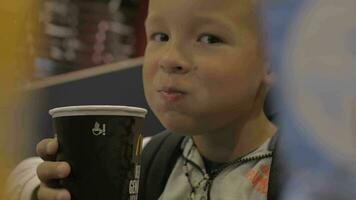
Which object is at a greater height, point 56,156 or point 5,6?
point 5,6

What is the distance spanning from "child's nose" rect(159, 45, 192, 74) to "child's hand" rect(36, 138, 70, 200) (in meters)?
0.11

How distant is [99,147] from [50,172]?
6 centimetres

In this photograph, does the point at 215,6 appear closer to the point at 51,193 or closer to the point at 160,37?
the point at 160,37

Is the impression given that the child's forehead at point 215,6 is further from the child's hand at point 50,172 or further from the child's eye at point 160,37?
the child's hand at point 50,172

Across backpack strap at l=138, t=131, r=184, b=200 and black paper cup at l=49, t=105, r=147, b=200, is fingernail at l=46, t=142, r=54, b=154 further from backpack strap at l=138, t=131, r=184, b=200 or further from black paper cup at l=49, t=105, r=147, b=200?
backpack strap at l=138, t=131, r=184, b=200

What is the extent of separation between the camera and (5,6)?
1.08 feet

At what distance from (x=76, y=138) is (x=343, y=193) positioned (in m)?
0.20

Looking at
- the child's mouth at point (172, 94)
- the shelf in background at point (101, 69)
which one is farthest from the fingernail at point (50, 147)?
the shelf in background at point (101, 69)

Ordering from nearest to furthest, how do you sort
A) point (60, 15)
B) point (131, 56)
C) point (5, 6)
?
point (5, 6) < point (60, 15) < point (131, 56)

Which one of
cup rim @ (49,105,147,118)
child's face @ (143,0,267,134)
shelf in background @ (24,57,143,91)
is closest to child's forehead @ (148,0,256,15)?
child's face @ (143,0,267,134)

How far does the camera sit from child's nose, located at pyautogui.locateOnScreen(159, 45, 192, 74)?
0.45 metres

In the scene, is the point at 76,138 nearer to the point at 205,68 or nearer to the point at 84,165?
the point at 84,165

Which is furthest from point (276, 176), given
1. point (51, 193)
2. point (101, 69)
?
point (101, 69)

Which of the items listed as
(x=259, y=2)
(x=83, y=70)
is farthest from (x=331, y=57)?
(x=83, y=70)
